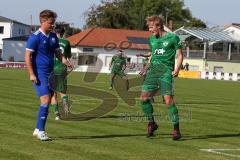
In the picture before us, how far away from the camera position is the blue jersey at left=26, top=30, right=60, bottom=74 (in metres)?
11.0

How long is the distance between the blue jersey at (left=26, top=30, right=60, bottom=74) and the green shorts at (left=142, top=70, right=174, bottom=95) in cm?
208

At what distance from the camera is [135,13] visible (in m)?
139

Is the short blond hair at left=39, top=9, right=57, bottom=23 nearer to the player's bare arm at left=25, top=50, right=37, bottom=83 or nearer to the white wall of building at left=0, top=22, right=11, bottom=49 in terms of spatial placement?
the player's bare arm at left=25, top=50, right=37, bottom=83

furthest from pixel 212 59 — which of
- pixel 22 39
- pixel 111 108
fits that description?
pixel 111 108

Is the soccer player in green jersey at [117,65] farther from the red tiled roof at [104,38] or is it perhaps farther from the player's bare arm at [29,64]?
the red tiled roof at [104,38]

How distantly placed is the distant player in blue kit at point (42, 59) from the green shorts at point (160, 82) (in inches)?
81.4

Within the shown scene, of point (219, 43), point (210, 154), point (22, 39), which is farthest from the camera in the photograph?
point (22, 39)

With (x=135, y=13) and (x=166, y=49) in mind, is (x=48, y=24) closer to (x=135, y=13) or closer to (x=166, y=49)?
(x=166, y=49)

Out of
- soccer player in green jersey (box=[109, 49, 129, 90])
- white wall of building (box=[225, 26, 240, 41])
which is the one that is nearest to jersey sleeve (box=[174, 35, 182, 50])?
soccer player in green jersey (box=[109, 49, 129, 90])

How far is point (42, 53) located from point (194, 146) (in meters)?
3.07

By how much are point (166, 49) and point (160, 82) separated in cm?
64

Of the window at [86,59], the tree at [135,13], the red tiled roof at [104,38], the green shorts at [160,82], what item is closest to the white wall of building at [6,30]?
the tree at [135,13]

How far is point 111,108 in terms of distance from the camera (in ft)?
61.0

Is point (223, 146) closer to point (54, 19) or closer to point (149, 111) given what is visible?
point (149, 111)
